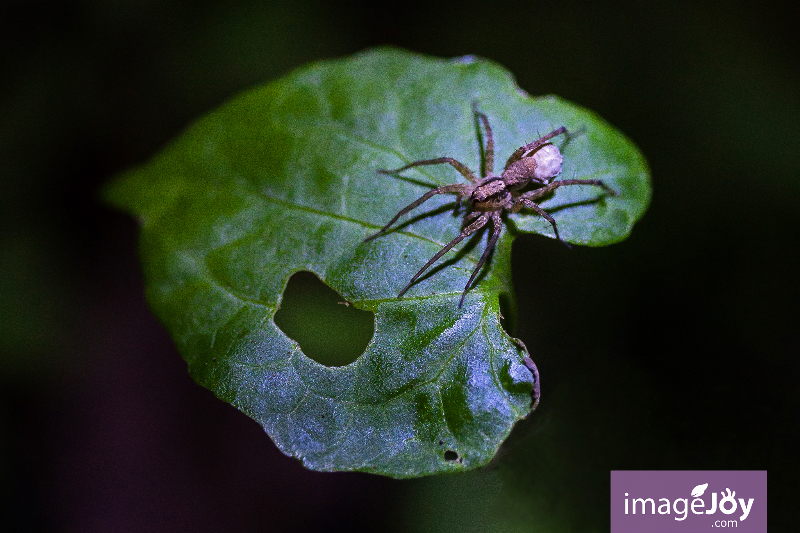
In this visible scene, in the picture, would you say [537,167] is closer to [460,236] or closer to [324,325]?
[460,236]

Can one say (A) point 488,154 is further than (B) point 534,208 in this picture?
Yes

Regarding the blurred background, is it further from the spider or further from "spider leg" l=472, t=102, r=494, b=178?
"spider leg" l=472, t=102, r=494, b=178

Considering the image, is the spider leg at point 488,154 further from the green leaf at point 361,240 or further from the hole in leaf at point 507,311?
the hole in leaf at point 507,311

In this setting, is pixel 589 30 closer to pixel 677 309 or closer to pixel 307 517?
pixel 677 309

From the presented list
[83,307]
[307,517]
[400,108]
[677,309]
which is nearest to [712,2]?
[677,309]

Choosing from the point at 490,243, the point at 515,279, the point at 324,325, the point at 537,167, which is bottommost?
the point at 515,279

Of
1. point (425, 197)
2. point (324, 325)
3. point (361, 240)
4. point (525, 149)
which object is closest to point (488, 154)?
point (525, 149)
